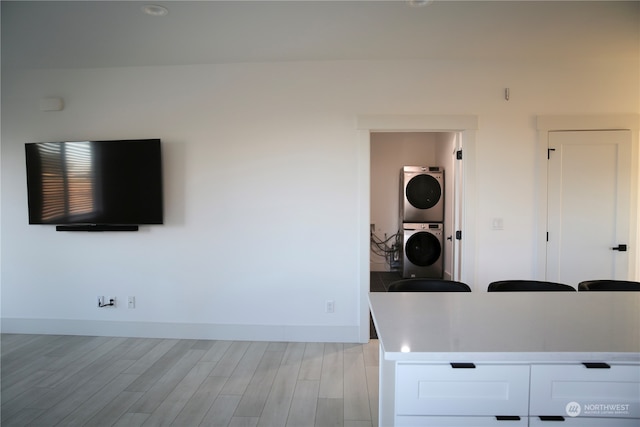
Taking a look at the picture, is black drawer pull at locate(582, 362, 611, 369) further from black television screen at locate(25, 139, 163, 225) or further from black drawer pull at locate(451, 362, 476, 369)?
black television screen at locate(25, 139, 163, 225)

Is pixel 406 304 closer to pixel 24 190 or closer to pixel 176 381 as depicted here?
pixel 176 381

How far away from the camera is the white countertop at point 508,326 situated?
1024 millimetres

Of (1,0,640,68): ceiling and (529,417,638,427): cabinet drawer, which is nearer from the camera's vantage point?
(529,417,638,427): cabinet drawer

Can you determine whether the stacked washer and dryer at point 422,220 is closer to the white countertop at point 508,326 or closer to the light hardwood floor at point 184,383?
the light hardwood floor at point 184,383

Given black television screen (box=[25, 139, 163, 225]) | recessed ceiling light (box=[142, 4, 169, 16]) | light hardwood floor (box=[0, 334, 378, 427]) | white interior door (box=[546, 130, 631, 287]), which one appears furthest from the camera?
black television screen (box=[25, 139, 163, 225])

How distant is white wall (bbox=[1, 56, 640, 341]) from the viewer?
115 inches

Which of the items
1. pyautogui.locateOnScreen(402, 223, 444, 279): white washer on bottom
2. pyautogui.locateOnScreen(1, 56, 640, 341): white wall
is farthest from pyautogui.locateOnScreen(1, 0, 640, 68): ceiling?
pyautogui.locateOnScreen(402, 223, 444, 279): white washer on bottom

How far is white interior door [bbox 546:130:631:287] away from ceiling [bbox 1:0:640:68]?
809mm

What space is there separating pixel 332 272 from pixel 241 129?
166 cm

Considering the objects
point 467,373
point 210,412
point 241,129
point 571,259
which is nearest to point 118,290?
point 210,412

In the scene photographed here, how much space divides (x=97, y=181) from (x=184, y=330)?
1707mm

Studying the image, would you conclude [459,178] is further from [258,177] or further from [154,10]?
[154,10]

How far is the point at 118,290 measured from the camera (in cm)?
318

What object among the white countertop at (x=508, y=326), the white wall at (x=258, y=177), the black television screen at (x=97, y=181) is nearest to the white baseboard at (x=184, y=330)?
the white wall at (x=258, y=177)
